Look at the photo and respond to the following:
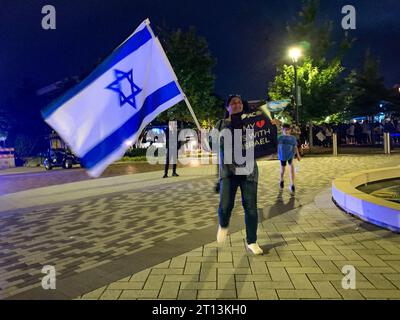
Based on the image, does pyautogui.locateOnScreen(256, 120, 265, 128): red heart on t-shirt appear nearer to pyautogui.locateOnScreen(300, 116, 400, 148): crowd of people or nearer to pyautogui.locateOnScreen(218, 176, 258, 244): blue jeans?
pyautogui.locateOnScreen(218, 176, 258, 244): blue jeans

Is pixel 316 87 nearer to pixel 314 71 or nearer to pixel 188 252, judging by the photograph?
pixel 314 71

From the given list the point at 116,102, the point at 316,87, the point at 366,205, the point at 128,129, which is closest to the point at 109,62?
the point at 116,102

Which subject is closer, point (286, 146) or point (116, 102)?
point (116, 102)

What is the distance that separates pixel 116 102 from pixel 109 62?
46cm

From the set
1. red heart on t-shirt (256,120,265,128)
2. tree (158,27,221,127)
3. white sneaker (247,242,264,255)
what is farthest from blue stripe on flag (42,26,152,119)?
tree (158,27,221,127)

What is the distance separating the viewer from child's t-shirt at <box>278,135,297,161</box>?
922cm

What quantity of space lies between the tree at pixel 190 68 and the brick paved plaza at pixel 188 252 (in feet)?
66.9

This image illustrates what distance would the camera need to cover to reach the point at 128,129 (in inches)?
186

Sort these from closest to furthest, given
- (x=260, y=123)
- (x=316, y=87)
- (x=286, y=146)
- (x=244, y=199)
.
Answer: (x=244, y=199)
(x=260, y=123)
(x=286, y=146)
(x=316, y=87)

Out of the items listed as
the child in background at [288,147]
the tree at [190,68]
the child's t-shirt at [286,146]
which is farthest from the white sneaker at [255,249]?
the tree at [190,68]

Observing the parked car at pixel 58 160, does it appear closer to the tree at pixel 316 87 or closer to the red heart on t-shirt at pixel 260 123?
the tree at pixel 316 87

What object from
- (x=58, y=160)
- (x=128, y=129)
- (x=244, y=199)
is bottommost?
(x=244, y=199)

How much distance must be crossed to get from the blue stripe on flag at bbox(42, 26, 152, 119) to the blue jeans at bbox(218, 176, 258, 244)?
72.2 inches

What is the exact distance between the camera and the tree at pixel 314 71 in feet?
77.9
